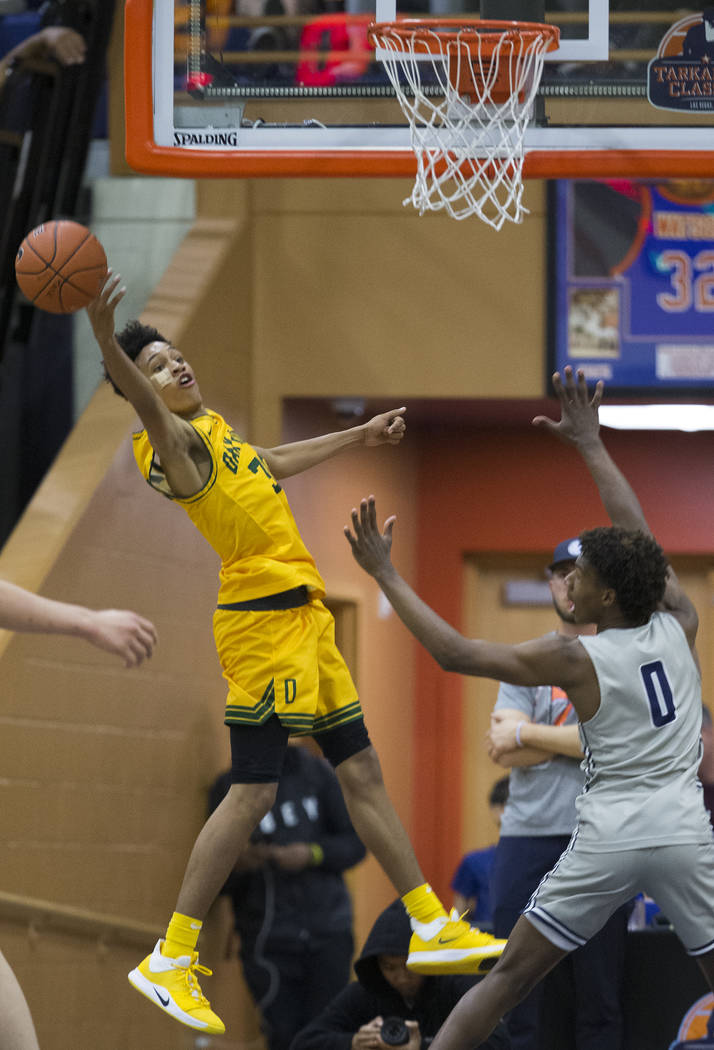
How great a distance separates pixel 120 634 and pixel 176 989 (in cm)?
110

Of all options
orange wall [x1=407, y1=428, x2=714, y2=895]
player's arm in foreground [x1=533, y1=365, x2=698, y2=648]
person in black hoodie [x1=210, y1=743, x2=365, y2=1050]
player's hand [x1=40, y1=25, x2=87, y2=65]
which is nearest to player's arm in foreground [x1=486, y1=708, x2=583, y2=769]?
player's arm in foreground [x1=533, y1=365, x2=698, y2=648]

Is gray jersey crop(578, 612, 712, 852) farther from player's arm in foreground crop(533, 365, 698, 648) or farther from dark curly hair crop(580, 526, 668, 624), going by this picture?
player's arm in foreground crop(533, 365, 698, 648)

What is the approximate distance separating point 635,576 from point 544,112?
2120 mm

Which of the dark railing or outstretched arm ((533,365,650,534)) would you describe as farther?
the dark railing

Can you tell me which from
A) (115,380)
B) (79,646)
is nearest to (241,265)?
(79,646)

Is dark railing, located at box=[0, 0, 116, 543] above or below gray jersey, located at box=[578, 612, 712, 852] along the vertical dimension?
above

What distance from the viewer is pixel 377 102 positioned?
227 inches

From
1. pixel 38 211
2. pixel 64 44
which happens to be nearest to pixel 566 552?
pixel 38 211

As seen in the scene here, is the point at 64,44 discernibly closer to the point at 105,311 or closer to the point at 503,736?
the point at 105,311

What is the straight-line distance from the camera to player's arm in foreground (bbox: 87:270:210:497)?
14.4 ft

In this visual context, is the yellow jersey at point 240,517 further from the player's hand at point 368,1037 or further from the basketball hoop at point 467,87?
the player's hand at point 368,1037

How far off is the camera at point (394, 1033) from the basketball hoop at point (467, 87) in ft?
9.59

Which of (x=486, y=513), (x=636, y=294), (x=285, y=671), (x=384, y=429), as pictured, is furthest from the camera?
(x=486, y=513)

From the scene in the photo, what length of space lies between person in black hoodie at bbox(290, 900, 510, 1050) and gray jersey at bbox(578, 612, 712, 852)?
140cm
